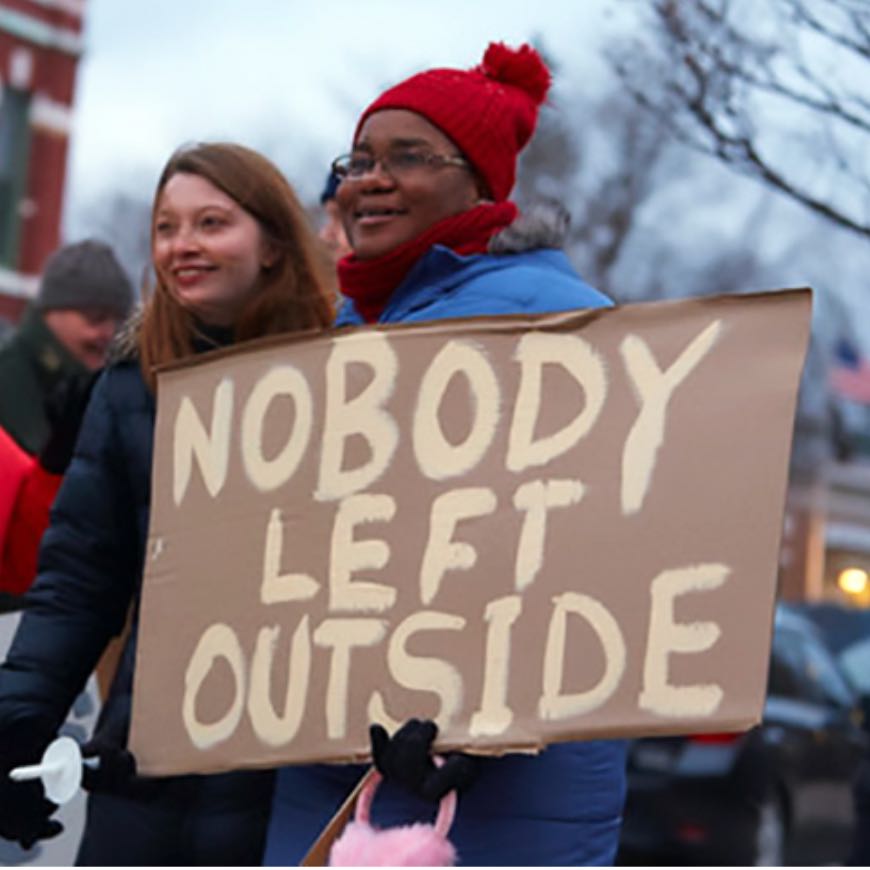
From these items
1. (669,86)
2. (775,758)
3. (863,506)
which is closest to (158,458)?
(669,86)

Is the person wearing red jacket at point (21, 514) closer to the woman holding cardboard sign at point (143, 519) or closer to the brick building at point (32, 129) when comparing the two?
the woman holding cardboard sign at point (143, 519)

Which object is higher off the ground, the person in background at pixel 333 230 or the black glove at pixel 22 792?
the person in background at pixel 333 230

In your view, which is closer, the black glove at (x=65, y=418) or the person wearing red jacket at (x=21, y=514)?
the black glove at (x=65, y=418)

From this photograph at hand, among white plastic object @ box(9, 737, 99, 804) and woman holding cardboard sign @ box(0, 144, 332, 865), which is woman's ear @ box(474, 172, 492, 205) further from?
white plastic object @ box(9, 737, 99, 804)

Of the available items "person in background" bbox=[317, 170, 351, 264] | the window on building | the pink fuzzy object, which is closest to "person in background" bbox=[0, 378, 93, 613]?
"person in background" bbox=[317, 170, 351, 264]

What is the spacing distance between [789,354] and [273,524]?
78cm

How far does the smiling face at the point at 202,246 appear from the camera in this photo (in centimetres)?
334

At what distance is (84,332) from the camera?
232 inches

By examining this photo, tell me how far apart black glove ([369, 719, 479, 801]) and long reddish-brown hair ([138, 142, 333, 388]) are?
100cm

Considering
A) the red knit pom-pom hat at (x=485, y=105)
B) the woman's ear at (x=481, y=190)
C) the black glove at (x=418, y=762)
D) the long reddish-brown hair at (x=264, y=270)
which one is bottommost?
the black glove at (x=418, y=762)

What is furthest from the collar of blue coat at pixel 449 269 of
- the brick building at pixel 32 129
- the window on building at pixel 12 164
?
the window on building at pixel 12 164

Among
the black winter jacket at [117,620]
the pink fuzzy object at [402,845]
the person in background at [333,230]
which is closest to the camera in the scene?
the pink fuzzy object at [402,845]

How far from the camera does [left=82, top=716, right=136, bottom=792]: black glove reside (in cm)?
290

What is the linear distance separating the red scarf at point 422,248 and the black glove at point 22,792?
838 mm
